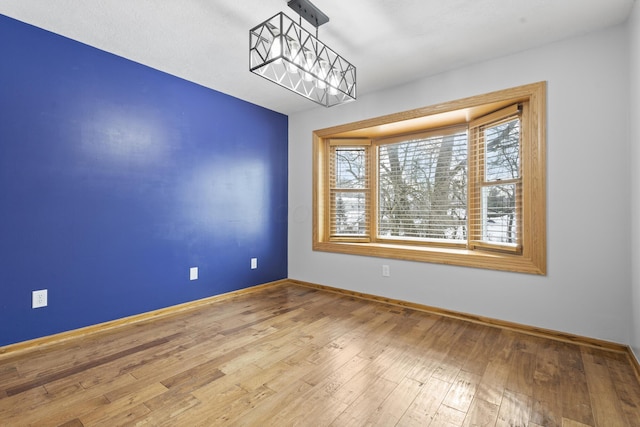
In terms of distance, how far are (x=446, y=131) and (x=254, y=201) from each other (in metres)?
2.52

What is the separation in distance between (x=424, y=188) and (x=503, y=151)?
36.9 inches

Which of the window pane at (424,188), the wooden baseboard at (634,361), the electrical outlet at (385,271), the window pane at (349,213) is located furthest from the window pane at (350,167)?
the wooden baseboard at (634,361)

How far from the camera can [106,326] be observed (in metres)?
2.64

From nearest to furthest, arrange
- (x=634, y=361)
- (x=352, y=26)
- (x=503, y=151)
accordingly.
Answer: (x=634, y=361)
(x=352, y=26)
(x=503, y=151)

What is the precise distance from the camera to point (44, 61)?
7.69 feet

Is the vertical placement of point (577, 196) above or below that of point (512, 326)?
above

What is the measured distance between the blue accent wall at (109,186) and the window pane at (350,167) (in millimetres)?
1197

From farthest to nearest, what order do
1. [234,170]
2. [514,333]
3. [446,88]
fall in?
1. [234,170]
2. [446,88]
3. [514,333]

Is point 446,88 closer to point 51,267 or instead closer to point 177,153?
point 177,153

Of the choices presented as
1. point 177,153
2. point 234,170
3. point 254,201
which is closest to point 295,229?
point 254,201

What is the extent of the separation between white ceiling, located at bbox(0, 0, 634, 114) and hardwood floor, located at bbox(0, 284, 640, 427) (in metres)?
2.45

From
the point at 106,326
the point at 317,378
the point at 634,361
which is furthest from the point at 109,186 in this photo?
the point at 634,361

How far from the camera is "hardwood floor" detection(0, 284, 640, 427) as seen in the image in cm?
153

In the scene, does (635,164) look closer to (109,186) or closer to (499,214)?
(499,214)
